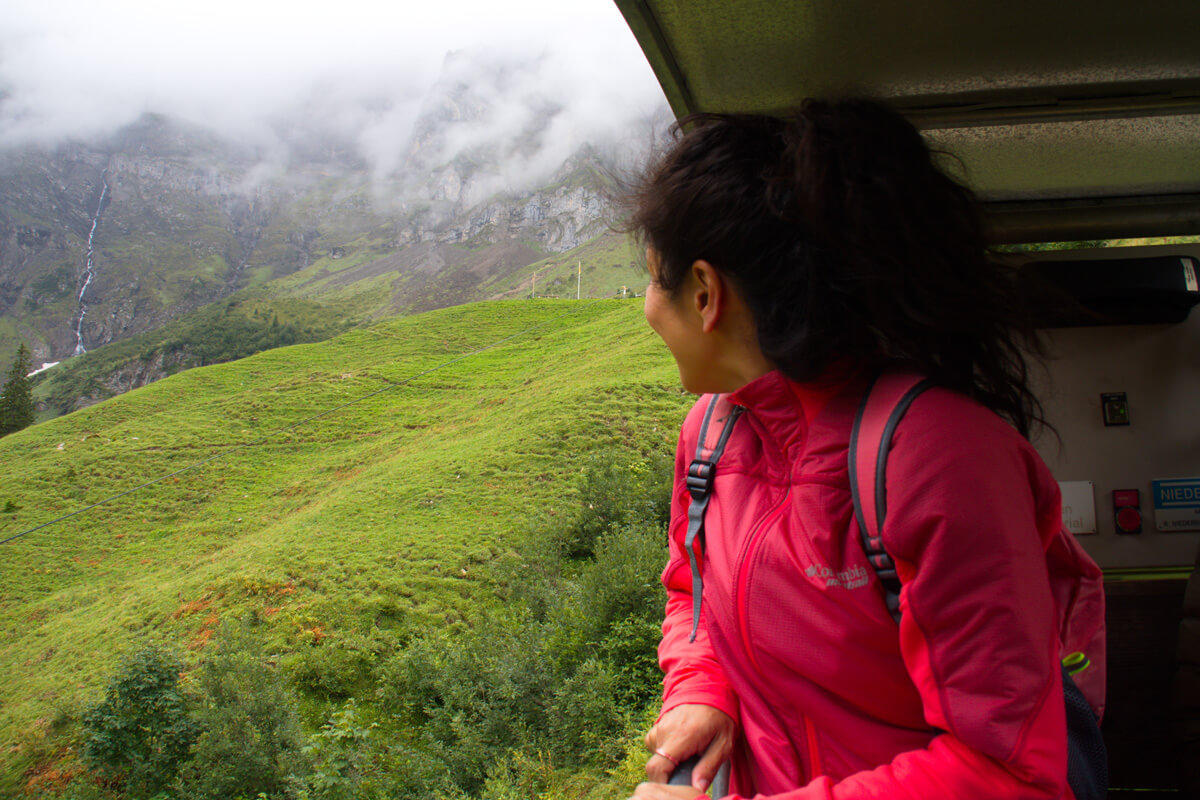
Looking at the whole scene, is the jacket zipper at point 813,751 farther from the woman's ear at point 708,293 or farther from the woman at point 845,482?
the woman's ear at point 708,293

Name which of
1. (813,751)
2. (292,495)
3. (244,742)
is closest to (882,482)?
(813,751)

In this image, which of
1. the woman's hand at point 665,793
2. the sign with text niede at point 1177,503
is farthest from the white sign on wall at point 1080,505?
the woman's hand at point 665,793

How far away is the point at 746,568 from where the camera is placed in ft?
2.82

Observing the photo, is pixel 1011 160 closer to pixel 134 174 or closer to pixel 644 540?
pixel 644 540

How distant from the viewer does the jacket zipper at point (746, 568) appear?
858 millimetres

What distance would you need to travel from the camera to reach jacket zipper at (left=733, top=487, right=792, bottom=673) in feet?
2.82

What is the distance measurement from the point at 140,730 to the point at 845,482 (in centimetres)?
930

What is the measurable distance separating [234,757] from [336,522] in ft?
27.5

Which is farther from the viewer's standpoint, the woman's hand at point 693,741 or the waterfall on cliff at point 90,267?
the waterfall on cliff at point 90,267

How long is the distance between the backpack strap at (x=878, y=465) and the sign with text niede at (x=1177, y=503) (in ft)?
6.11

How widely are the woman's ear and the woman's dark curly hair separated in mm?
14

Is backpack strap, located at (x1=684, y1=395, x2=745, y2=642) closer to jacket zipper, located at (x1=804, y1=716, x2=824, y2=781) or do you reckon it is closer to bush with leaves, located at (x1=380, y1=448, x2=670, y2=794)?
jacket zipper, located at (x1=804, y1=716, x2=824, y2=781)

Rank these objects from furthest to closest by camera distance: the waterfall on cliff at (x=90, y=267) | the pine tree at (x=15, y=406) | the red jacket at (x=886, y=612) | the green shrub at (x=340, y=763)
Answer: the waterfall on cliff at (x=90, y=267), the pine tree at (x=15, y=406), the green shrub at (x=340, y=763), the red jacket at (x=886, y=612)

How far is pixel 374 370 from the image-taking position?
29.4 meters
